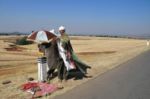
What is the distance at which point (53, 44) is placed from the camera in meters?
12.0

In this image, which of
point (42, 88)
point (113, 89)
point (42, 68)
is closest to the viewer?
point (113, 89)

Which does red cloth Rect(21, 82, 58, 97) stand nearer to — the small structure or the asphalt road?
the small structure

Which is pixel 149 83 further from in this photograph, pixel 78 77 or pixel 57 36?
pixel 57 36

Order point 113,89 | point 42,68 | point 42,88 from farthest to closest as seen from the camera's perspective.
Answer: point 42,68 < point 42,88 < point 113,89

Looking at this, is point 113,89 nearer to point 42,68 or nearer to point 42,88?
point 42,88

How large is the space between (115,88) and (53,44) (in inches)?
125

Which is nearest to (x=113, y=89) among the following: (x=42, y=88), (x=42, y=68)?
(x=42, y=88)

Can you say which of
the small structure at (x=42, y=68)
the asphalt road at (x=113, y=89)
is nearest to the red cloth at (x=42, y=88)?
the small structure at (x=42, y=68)

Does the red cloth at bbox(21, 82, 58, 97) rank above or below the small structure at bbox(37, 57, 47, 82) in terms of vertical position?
below

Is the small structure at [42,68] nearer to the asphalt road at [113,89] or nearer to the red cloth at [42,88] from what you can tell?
the red cloth at [42,88]

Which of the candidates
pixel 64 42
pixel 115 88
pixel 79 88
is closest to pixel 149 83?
pixel 115 88

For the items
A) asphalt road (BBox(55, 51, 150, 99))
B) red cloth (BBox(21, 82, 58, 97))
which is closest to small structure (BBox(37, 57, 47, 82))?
red cloth (BBox(21, 82, 58, 97))

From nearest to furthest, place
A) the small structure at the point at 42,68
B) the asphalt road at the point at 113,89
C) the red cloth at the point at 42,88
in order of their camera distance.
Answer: the asphalt road at the point at 113,89, the red cloth at the point at 42,88, the small structure at the point at 42,68

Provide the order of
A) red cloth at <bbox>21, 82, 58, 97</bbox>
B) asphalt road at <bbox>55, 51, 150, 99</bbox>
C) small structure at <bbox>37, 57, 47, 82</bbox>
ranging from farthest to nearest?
small structure at <bbox>37, 57, 47, 82</bbox> → red cloth at <bbox>21, 82, 58, 97</bbox> → asphalt road at <bbox>55, 51, 150, 99</bbox>
